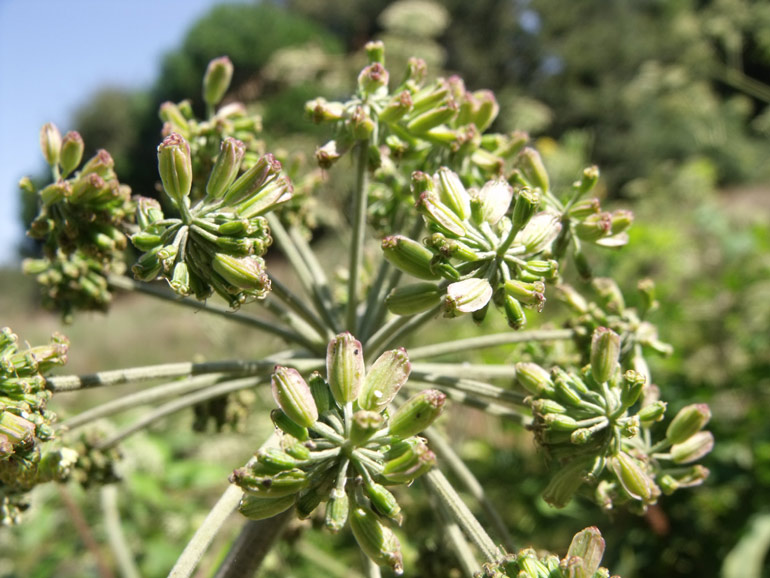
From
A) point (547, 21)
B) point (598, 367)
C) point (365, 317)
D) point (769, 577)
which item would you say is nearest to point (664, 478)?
point (598, 367)

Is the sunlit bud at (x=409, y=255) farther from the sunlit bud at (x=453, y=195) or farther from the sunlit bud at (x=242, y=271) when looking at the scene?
the sunlit bud at (x=242, y=271)

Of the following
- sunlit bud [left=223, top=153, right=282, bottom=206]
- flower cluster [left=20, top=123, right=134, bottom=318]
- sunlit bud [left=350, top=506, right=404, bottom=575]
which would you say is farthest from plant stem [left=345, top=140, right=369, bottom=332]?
A: sunlit bud [left=350, top=506, right=404, bottom=575]

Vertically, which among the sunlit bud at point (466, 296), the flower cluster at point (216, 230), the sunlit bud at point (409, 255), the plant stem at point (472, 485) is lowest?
the plant stem at point (472, 485)

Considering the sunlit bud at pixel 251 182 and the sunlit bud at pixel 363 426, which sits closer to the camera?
the sunlit bud at pixel 363 426

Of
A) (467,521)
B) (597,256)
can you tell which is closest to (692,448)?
(467,521)

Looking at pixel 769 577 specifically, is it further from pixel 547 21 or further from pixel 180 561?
pixel 547 21

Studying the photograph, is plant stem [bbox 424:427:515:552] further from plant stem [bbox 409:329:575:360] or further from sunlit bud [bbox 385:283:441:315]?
sunlit bud [bbox 385:283:441:315]

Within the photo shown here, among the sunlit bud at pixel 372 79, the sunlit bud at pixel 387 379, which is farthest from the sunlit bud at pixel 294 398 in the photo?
the sunlit bud at pixel 372 79
